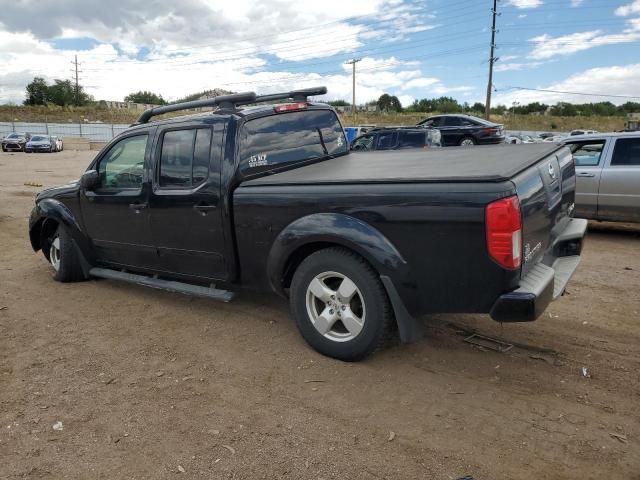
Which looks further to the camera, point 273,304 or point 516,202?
point 273,304

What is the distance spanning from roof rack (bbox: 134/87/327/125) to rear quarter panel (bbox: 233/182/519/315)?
3.61 ft

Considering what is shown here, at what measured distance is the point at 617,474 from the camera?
253 cm

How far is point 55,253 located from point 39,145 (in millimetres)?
35545

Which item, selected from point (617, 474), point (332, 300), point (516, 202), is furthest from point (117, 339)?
point (617, 474)

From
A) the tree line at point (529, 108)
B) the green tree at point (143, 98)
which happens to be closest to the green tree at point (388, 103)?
the tree line at point (529, 108)

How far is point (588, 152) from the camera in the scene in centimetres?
827

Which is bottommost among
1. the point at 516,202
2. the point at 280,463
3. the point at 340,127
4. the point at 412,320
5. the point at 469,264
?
the point at 280,463

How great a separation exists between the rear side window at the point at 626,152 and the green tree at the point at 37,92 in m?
105

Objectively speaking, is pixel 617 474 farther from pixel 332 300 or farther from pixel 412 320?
pixel 332 300

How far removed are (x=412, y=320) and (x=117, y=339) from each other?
7.95ft

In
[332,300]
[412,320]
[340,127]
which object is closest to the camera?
[412,320]

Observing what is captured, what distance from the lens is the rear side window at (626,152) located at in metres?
7.70

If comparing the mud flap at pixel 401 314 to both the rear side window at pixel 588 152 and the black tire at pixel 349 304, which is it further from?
the rear side window at pixel 588 152

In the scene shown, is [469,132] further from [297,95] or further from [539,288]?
[539,288]
